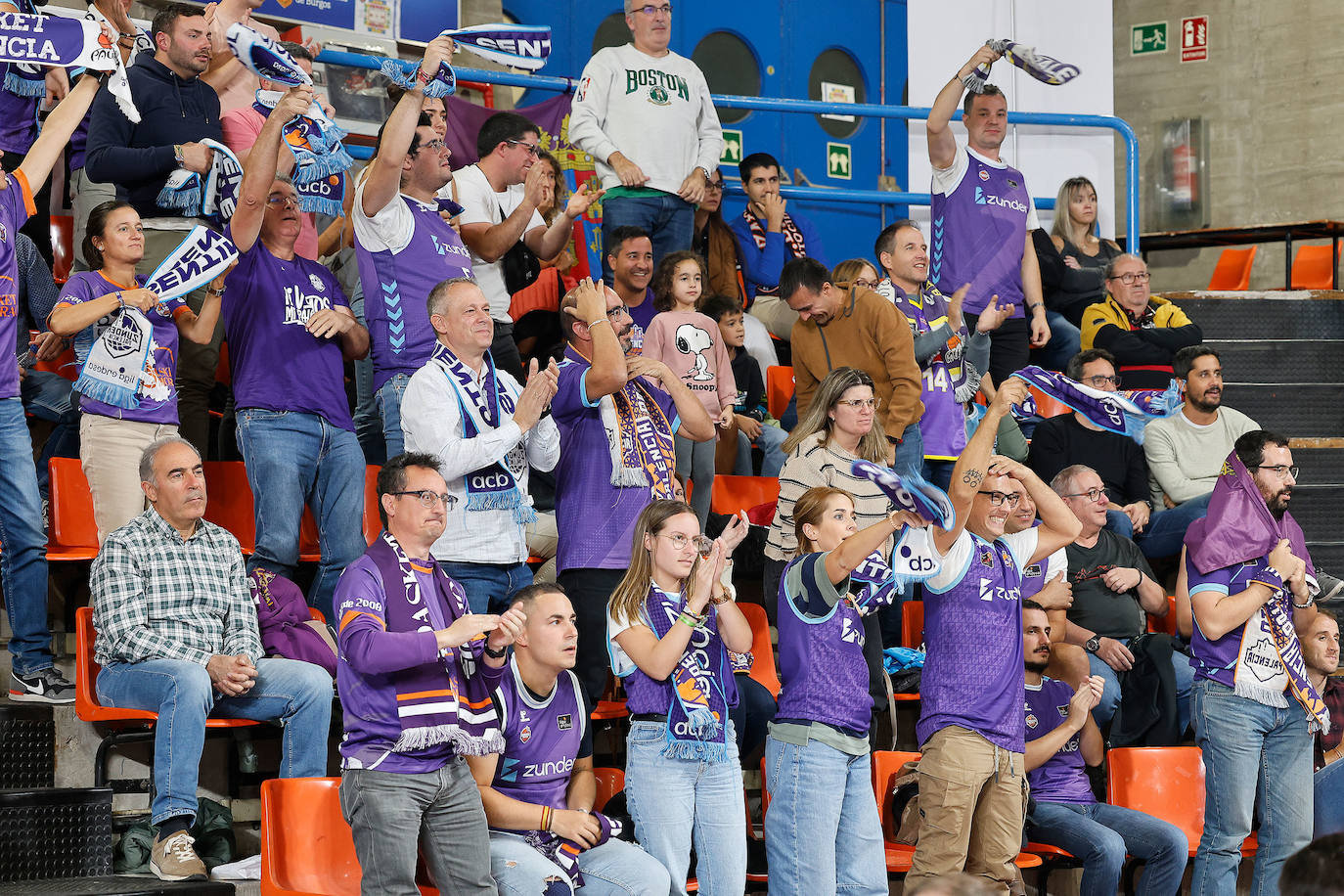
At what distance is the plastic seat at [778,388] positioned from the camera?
26.6 feet

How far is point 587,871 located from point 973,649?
59.3 inches

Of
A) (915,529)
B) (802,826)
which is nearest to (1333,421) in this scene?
(915,529)

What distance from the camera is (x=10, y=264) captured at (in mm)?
5176

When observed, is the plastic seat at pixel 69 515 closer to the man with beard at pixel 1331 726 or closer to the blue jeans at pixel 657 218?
the blue jeans at pixel 657 218

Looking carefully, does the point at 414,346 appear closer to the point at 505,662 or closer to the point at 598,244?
the point at 505,662

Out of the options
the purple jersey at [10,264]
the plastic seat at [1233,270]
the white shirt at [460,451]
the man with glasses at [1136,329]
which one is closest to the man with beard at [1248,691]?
the man with glasses at [1136,329]

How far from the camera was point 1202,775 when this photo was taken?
6.19m

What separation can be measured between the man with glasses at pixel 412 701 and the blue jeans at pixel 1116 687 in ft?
9.47

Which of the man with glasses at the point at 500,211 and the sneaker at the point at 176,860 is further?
the man with glasses at the point at 500,211

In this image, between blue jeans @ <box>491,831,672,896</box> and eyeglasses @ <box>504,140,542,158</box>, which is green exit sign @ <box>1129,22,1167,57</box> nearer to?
eyeglasses @ <box>504,140,542,158</box>

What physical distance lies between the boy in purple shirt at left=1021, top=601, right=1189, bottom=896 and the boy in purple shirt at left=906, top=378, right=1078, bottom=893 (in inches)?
18.9

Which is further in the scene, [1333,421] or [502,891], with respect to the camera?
[1333,421]

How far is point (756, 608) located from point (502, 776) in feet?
5.69

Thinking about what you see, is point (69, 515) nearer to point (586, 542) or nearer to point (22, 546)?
point (22, 546)
